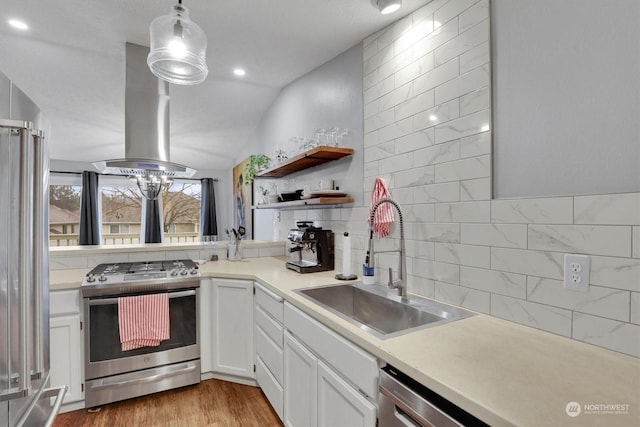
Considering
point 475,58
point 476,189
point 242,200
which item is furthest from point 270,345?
point 242,200

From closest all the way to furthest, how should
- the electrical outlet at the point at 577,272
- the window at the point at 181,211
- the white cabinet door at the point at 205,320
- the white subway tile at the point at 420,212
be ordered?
the electrical outlet at the point at 577,272, the white subway tile at the point at 420,212, the white cabinet door at the point at 205,320, the window at the point at 181,211

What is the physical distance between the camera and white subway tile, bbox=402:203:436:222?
65.5 inches

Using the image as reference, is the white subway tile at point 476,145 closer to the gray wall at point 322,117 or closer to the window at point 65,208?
the gray wall at point 322,117

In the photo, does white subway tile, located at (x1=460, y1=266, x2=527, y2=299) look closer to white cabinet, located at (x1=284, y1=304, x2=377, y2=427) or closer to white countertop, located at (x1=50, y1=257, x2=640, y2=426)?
white countertop, located at (x1=50, y1=257, x2=640, y2=426)

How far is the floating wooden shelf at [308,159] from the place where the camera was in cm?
223

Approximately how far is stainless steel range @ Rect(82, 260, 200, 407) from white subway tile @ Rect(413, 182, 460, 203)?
1709 millimetres

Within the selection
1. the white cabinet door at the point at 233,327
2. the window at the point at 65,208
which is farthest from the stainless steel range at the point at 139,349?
the window at the point at 65,208

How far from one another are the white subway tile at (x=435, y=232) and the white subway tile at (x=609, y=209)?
0.51 metres

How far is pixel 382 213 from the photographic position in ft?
6.41

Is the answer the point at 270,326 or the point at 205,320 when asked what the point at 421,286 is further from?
the point at 205,320

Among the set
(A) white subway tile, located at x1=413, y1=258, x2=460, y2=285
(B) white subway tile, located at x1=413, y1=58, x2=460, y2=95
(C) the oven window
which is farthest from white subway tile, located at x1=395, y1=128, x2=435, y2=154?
(C) the oven window

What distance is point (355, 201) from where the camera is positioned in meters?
2.28

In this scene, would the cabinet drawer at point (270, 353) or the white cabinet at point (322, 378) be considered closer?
the white cabinet at point (322, 378)

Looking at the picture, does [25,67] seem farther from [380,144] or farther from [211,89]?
[380,144]
